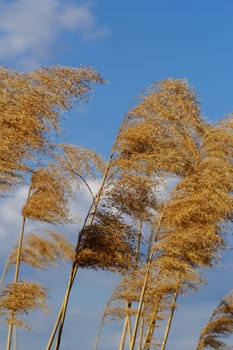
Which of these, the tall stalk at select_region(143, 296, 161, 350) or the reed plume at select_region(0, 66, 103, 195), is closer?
the reed plume at select_region(0, 66, 103, 195)

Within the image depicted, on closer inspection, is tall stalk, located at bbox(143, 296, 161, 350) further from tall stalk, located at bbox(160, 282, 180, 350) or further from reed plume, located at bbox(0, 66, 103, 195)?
reed plume, located at bbox(0, 66, 103, 195)

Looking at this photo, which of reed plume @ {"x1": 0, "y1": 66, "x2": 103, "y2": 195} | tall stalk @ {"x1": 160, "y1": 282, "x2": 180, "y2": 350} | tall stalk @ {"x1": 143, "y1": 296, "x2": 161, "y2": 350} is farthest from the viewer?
tall stalk @ {"x1": 160, "y1": 282, "x2": 180, "y2": 350}

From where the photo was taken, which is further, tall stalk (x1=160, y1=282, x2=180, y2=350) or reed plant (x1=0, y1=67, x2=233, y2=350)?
tall stalk (x1=160, y1=282, x2=180, y2=350)

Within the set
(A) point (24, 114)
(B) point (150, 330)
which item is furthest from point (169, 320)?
(A) point (24, 114)

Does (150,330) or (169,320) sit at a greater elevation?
(169,320)

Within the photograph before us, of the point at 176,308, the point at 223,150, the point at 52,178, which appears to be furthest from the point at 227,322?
the point at 52,178

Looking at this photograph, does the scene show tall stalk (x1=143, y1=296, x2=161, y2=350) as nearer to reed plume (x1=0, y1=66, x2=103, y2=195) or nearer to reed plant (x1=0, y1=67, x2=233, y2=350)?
reed plant (x1=0, y1=67, x2=233, y2=350)

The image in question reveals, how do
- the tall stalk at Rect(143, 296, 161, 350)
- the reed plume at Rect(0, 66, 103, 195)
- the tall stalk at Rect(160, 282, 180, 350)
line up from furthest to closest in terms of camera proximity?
the tall stalk at Rect(160, 282, 180, 350) < the tall stalk at Rect(143, 296, 161, 350) < the reed plume at Rect(0, 66, 103, 195)

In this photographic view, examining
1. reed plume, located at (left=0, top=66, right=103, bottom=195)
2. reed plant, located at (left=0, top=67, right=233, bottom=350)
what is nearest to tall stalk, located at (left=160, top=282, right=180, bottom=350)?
reed plant, located at (left=0, top=67, right=233, bottom=350)

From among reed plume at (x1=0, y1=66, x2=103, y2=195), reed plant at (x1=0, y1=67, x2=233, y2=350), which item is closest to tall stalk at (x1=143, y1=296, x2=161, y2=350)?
reed plant at (x1=0, y1=67, x2=233, y2=350)

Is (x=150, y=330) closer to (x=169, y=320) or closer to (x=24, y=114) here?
(x=169, y=320)

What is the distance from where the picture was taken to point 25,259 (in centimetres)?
1241

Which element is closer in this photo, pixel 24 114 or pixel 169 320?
pixel 24 114

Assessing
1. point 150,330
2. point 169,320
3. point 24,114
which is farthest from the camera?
point 169,320
